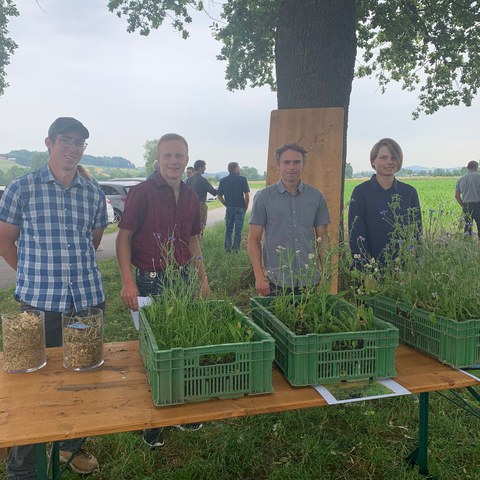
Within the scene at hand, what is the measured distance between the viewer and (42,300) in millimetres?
2391

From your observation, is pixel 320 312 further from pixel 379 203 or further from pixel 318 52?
pixel 318 52

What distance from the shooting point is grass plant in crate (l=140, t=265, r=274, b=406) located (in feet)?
5.19

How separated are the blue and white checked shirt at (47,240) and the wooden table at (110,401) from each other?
19.1 inches

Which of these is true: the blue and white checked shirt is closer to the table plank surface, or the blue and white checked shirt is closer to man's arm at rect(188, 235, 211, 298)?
the table plank surface

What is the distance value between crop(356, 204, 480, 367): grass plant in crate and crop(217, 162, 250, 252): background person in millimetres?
7025

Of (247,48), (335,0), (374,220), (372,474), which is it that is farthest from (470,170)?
(372,474)

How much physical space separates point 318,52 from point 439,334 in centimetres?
410

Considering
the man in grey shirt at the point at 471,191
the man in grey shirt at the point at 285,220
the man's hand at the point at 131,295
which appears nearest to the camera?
the man's hand at the point at 131,295

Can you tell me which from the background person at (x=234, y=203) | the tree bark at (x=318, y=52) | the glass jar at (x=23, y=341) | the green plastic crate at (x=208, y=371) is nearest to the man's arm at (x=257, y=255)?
the green plastic crate at (x=208, y=371)

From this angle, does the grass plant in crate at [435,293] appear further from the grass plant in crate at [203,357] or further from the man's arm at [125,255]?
the man's arm at [125,255]

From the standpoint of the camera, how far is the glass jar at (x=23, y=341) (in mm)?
1807

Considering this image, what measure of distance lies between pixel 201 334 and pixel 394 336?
731 millimetres

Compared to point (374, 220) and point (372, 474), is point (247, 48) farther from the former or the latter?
point (372, 474)

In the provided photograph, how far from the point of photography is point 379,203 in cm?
307
